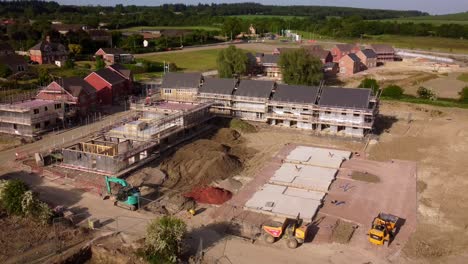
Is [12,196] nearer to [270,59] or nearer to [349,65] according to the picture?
[270,59]

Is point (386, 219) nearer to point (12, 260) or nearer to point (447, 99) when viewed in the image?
point (12, 260)

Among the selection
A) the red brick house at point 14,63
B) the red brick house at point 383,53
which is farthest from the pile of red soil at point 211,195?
the red brick house at point 383,53

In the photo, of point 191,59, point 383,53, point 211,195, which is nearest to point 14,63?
point 191,59

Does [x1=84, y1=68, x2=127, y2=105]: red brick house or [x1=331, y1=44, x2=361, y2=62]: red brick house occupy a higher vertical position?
[x1=331, y1=44, x2=361, y2=62]: red brick house

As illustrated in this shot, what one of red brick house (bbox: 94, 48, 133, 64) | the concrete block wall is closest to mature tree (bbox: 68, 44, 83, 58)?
red brick house (bbox: 94, 48, 133, 64)

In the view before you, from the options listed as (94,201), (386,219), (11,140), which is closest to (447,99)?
(386,219)

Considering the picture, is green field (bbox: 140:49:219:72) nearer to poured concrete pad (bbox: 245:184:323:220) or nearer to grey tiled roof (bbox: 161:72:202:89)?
grey tiled roof (bbox: 161:72:202:89)
